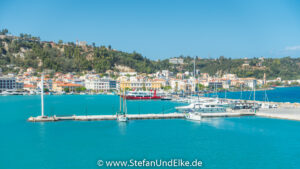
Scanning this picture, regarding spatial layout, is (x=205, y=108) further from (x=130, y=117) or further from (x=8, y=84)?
(x=8, y=84)

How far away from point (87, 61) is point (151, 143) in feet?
200

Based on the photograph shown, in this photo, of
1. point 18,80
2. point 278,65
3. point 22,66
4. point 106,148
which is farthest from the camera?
point 278,65

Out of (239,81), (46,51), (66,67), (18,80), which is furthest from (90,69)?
(239,81)

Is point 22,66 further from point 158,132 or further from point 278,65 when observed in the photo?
point 278,65

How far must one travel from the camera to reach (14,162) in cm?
1391

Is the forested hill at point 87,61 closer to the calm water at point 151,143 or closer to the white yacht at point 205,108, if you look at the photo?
the white yacht at point 205,108

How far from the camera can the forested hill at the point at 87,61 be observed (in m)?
70.7

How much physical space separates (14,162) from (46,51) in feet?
207

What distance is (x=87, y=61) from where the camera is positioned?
7531 centimetres

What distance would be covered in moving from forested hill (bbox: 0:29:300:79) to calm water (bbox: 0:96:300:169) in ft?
167

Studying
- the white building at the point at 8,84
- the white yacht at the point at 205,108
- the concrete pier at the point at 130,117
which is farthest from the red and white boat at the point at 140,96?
the white building at the point at 8,84

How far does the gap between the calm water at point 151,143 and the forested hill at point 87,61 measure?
167ft

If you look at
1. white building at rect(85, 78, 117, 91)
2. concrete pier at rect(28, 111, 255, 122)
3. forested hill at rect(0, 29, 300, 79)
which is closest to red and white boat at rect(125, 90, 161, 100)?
white building at rect(85, 78, 117, 91)

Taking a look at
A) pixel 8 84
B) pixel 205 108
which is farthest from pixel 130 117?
pixel 8 84
